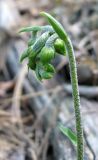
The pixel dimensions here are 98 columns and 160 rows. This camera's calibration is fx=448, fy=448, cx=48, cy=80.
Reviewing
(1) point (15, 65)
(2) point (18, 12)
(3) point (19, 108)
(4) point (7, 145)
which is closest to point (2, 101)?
(3) point (19, 108)

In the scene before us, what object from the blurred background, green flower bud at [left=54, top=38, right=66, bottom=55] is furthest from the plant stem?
the blurred background

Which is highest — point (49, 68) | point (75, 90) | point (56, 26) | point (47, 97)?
point (56, 26)

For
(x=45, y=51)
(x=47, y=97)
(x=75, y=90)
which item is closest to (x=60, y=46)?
(x=45, y=51)

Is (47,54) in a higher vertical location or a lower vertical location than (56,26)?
lower

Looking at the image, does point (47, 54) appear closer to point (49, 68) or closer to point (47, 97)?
point (49, 68)

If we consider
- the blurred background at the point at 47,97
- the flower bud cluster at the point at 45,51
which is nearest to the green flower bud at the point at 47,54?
the flower bud cluster at the point at 45,51

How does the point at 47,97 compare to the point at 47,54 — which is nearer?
the point at 47,54

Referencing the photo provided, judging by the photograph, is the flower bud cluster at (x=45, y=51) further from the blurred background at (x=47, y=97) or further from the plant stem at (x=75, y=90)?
the blurred background at (x=47, y=97)
